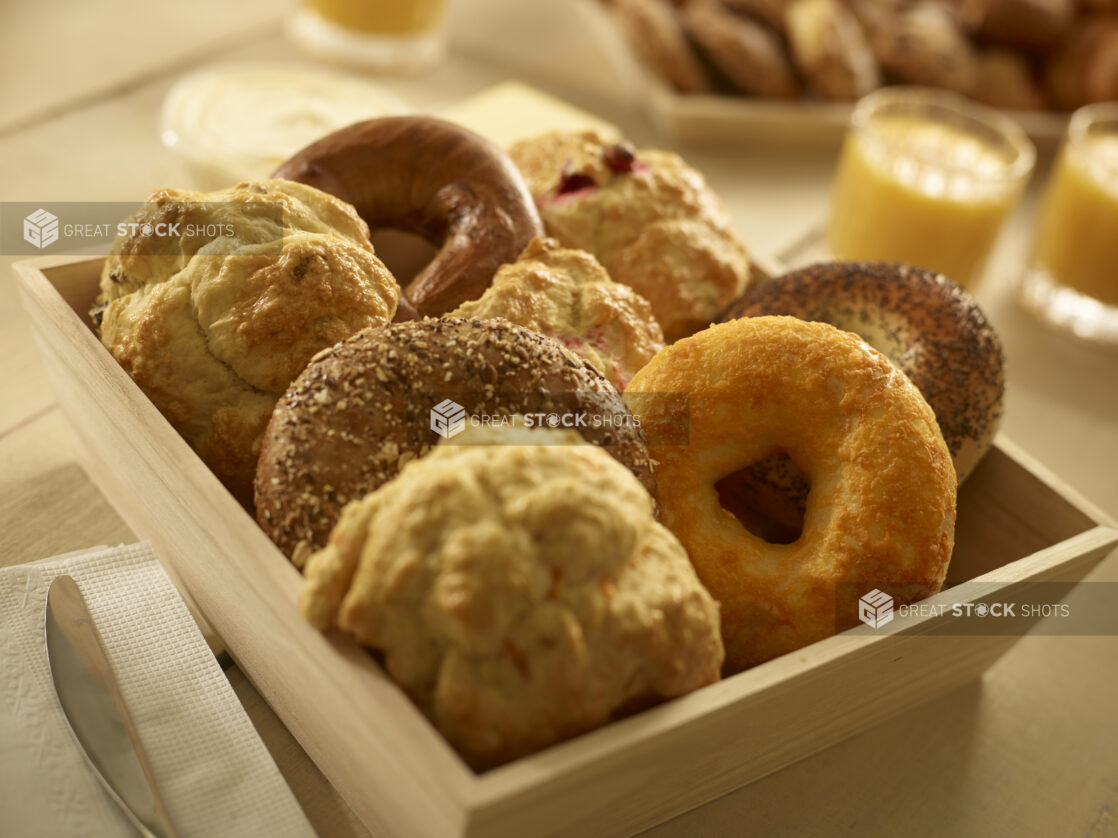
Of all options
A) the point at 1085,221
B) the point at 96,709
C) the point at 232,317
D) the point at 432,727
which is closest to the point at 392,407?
the point at 232,317

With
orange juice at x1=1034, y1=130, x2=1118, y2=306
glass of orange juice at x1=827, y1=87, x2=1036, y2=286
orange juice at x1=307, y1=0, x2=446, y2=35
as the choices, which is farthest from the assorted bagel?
orange juice at x1=307, y1=0, x2=446, y2=35

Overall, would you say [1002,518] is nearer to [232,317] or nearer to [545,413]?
[545,413]

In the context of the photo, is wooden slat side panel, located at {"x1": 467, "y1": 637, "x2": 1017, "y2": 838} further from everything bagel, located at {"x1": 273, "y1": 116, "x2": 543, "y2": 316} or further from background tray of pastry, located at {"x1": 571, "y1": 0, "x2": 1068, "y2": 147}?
background tray of pastry, located at {"x1": 571, "y1": 0, "x2": 1068, "y2": 147}

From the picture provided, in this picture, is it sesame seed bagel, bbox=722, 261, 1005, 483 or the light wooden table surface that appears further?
sesame seed bagel, bbox=722, 261, 1005, 483

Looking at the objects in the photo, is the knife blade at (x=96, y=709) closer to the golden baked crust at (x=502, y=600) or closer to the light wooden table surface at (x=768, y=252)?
the light wooden table surface at (x=768, y=252)

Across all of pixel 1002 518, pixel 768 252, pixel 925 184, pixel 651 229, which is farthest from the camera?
pixel 768 252

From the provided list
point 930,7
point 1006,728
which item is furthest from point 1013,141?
point 1006,728
